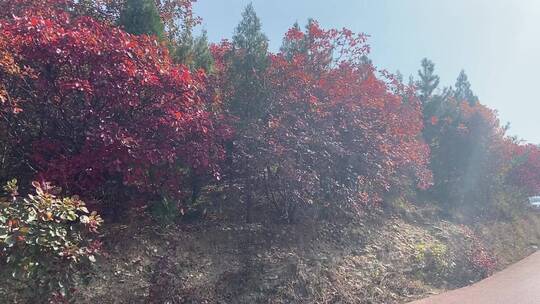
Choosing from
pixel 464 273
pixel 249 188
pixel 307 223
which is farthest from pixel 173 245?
pixel 464 273

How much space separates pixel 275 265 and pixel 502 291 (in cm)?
532

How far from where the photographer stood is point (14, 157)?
7.00m

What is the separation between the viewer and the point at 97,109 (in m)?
6.57

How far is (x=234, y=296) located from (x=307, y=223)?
3.48 m

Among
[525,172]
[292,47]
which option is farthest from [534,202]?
[292,47]

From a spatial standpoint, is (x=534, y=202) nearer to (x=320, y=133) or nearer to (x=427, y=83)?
(x=427, y=83)

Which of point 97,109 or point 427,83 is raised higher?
point 427,83

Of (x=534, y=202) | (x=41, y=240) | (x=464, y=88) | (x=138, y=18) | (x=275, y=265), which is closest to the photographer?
(x=41, y=240)

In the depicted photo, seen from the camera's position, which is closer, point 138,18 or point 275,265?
point 275,265

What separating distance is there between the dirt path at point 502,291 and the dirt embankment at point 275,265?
389mm

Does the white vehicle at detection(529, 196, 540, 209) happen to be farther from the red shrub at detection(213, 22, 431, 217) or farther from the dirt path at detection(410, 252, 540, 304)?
the red shrub at detection(213, 22, 431, 217)

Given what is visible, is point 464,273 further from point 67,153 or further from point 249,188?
point 67,153

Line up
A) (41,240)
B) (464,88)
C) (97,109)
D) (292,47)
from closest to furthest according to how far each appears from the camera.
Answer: (41,240), (97,109), (292,47), (464,88)

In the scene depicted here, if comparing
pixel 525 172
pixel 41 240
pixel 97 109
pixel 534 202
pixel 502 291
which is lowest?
pixel 502 291
